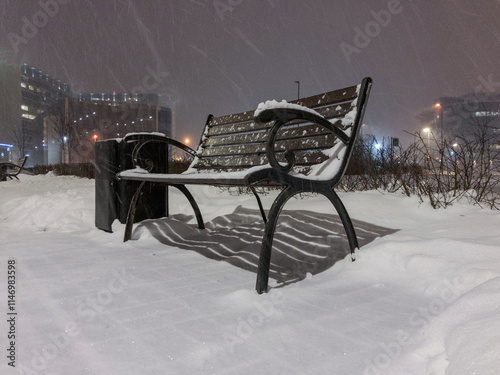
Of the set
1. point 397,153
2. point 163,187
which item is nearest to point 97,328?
point 163,187

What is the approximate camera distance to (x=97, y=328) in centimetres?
146

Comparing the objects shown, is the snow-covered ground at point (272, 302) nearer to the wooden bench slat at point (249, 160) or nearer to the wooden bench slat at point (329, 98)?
the wooden bench slat at point (249, 160)

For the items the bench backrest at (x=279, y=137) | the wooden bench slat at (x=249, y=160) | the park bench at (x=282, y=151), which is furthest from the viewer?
the wooden bench slat at (x=249, y=160)

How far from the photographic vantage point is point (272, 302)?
5.66ft

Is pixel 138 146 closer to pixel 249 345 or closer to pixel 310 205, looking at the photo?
pixel 310 205

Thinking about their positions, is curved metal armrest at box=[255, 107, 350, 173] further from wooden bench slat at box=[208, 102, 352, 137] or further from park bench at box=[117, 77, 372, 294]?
wooden bench slat at box=[208, 102, 352, 137]

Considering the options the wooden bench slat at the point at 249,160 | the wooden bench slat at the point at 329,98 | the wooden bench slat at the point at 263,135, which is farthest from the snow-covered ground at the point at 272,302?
the wooden bench slat at the point at 329,98

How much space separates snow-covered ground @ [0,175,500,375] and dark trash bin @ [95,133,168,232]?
1.05 feet

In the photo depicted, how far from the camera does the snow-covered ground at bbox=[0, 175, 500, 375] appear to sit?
121 centimetres

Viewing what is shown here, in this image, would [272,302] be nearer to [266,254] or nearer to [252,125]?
[266,254]

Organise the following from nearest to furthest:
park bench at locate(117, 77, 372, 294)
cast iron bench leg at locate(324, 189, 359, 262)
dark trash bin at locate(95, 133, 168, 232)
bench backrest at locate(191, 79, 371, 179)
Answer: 1. park bench at locate(117, 77, 372, 294)
2. cast iron bench leg at locate(324, 189, 359, 262)
3. bench backrest at locate(191, 79, 371, 179)
4. dark trash bin at locate(95, 133, 168, 232)

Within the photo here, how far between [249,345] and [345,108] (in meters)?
1.65

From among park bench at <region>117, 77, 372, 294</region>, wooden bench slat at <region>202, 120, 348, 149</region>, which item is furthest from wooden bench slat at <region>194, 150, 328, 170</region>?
wooden bench slat at <region>202, 120, 348, 149</region>

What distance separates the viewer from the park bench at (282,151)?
181cm
